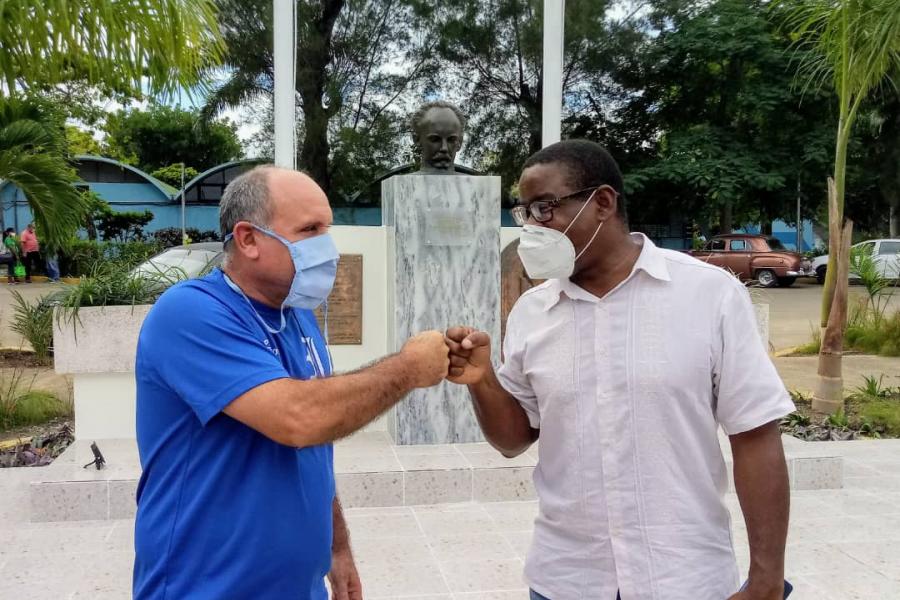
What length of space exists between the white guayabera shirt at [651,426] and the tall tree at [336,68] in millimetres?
20262

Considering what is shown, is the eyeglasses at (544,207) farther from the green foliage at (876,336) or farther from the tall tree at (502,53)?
the tall tree at (502,53)

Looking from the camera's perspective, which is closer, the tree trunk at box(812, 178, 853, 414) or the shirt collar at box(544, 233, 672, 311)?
the shirt collar at box(544, 233, 672, 311)

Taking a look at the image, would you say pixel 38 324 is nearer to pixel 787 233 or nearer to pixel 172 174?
pixel 172 174

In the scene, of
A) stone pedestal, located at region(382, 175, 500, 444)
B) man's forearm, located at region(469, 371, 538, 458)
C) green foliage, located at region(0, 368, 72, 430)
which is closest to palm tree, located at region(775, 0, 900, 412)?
stone pedestal, located at region(382, 175, 500, 444)

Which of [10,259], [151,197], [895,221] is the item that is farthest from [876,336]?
[151,197]

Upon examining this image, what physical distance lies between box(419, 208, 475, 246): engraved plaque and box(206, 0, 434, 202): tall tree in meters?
16.4

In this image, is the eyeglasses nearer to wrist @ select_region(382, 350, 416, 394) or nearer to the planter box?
wrist @ select_region(382, 350, 416, 394)

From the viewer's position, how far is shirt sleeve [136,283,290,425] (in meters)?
1.74

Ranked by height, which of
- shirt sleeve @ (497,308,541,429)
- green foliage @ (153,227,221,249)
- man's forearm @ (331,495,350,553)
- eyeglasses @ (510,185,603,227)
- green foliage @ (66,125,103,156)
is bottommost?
man's forearm @ (331,495,350,553)

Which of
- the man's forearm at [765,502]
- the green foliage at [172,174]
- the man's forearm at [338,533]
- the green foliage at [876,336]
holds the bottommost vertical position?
the green foliage at [876,336]

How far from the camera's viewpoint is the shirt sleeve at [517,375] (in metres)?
2.12

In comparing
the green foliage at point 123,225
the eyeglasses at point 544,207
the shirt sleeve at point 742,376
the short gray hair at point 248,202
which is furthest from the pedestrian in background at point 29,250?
the shirt sleeve at point 742,376

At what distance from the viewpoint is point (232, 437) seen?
1.81 meters

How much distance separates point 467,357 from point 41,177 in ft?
29.0
